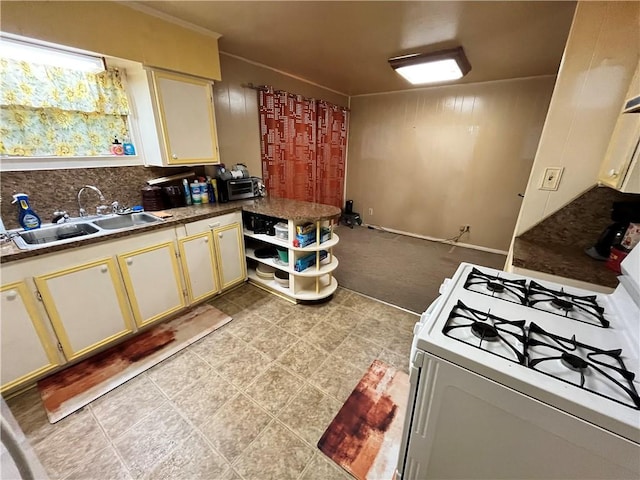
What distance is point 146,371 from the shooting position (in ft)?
5.78

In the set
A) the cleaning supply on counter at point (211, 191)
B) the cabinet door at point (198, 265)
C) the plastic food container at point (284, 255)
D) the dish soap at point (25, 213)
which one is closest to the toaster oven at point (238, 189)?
the cleaning supply on counter at point (211, 191)

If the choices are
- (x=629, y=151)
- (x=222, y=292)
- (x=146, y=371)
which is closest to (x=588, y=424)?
(x=629, y=151)

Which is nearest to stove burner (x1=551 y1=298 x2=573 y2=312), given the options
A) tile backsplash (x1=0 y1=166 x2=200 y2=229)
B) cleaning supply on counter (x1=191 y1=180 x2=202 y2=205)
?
cleaning supply on counter (x1=191 y1=180 x2=202 y2=205)

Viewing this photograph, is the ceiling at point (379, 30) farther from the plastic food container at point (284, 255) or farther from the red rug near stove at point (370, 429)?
the red rug near stove at point (370, 429)

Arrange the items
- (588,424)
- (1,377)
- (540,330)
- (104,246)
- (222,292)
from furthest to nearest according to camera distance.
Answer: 1. (222,292)
2. (104,246)
3. (1,377)
4. (540,330)
5. (588,424)

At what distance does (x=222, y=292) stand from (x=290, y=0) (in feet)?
8.10

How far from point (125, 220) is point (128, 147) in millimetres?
635

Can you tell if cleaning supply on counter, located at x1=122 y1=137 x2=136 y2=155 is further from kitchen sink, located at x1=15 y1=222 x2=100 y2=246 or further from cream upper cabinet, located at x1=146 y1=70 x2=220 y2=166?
kitchen sink, located at x1=15 y1=222 x2=100 y2=246

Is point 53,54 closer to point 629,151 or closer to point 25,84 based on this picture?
point 25,84

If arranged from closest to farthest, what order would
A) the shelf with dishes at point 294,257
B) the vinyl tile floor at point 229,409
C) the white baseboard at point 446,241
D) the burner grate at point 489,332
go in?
the burner grate at point 489,332, the vinyl tile floor at point 229,409, the shelf with dishes at point 294,257, the white baseboard at point 446,241

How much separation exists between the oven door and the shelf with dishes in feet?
5.03

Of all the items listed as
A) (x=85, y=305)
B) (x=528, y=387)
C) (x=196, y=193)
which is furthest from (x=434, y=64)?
(x=85, y=305)

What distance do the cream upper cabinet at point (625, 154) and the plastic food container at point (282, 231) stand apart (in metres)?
2.07

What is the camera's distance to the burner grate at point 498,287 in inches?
44.8
